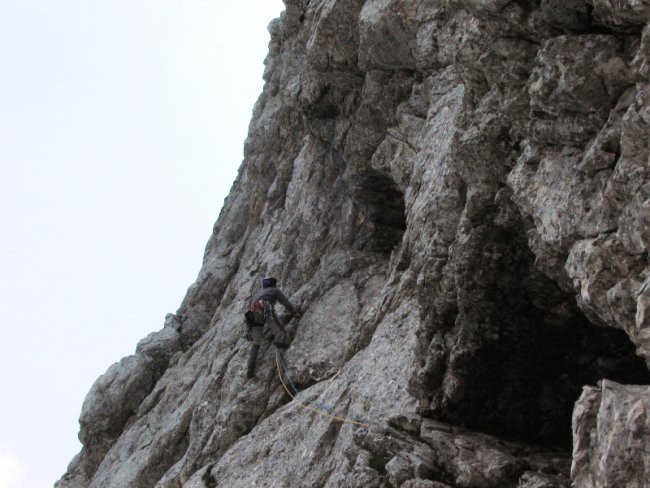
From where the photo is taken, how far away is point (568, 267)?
10.1 m

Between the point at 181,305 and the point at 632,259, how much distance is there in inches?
1169

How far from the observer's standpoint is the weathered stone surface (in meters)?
7.77

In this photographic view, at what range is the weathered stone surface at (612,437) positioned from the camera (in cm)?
777

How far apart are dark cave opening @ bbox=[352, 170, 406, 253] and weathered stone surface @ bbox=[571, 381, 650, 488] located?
51.5ft

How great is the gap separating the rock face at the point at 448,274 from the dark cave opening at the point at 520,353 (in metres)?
0.03

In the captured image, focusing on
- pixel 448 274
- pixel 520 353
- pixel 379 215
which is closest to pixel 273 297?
pixel 379 215

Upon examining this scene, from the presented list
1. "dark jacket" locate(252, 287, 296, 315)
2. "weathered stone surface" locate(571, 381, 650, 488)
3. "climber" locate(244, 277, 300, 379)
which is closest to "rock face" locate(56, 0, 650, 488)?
"weathered stone surface" locate(571, 381, 650, 488)

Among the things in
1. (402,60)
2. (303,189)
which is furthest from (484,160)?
(303,189)

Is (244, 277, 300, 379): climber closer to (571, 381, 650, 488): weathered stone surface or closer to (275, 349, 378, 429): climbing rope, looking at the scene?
(275, 349, 378, 429): climbing rope

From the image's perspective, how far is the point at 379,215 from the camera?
24859 mm

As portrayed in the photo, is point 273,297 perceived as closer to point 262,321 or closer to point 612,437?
point 262,321

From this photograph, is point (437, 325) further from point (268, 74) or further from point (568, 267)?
point (268, 74)

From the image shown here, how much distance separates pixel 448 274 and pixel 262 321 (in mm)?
10171

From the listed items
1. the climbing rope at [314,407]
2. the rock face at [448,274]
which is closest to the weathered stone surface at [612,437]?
the rock face at [448,274]
